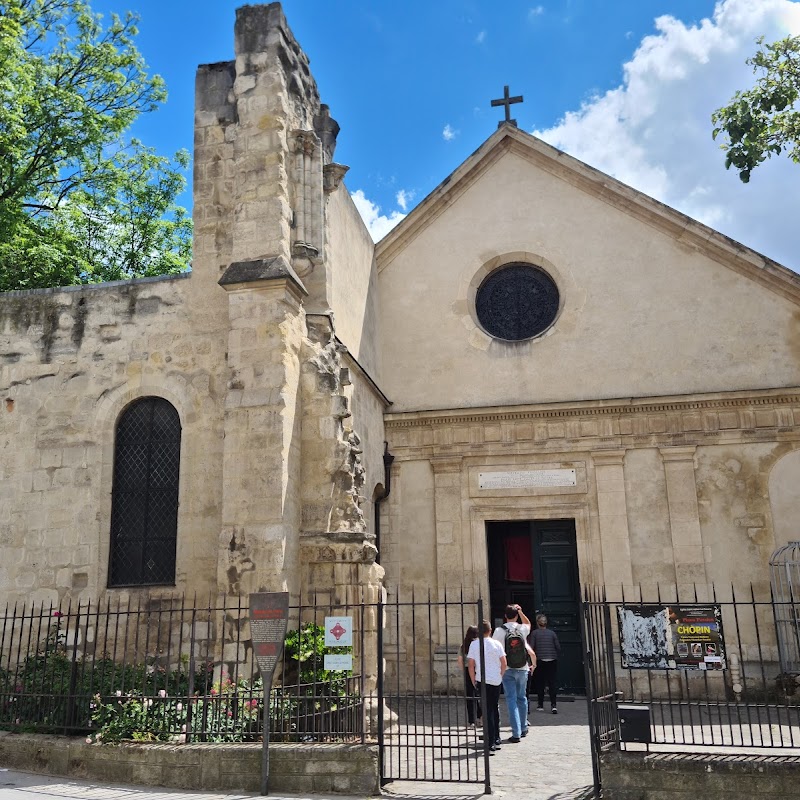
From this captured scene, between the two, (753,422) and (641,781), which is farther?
(753,422)

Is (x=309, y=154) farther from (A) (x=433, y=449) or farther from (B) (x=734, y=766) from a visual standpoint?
(B) (x=734, y=766)

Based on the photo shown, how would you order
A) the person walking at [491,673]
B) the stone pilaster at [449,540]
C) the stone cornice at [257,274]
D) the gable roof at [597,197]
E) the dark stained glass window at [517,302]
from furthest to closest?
the dark stained glass window at [517,302] < the gable roof at [597,197] < the stone pilaster at [449,540] < the stone cornice at [257,274] < the person walking at [491,673]

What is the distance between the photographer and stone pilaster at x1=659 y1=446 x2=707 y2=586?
13.7m

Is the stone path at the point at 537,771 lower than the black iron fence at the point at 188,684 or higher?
lower

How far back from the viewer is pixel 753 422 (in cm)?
1411

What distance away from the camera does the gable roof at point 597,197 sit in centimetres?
1475

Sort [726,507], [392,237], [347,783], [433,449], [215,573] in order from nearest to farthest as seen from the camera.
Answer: [347,783], [215,573], [726,507], [433,449], [392,237]

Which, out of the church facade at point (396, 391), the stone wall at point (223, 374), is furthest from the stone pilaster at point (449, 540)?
the stone wall at point (223, 374)

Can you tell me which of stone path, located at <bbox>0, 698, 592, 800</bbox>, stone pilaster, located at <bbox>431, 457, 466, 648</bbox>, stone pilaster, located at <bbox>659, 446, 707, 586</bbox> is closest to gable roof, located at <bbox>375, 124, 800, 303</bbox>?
stone pilaster, located at <bbox>659, 446, 707, 586</bbox>

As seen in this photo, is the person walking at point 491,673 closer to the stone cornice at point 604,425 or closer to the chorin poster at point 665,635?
the chorin poster at point 665,635

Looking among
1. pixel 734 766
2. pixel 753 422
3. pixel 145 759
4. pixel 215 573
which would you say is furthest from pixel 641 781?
pixel 753 422

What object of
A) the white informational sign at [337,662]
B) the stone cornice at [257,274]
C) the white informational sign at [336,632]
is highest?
the stone cornice at [257,274]

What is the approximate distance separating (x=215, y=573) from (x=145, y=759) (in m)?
3.04

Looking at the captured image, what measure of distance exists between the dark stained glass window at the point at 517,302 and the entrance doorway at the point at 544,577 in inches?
136
